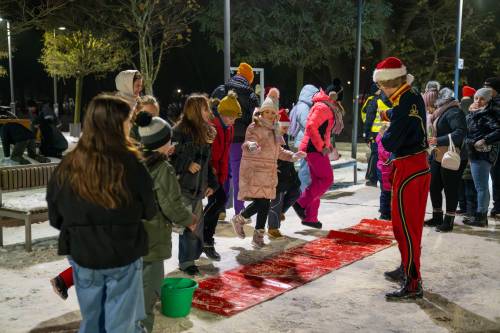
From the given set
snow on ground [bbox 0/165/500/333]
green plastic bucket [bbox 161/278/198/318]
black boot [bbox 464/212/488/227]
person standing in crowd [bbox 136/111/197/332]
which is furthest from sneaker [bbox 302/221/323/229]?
person standing in crowd [bbox 136/111/197/332]

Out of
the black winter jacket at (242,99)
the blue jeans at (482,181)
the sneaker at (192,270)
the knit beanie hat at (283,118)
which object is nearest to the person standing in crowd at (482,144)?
the blue jeans at (482,181)

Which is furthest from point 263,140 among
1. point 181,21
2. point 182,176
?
point 181,21

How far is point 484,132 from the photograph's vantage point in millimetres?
8047

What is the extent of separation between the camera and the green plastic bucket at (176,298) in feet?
14.9

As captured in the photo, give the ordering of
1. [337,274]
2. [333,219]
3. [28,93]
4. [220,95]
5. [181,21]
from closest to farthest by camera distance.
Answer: [337,274]
[220,95]
[333,219]
[181,21]
[28,93]

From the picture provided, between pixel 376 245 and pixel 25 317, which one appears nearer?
pixel 25 317

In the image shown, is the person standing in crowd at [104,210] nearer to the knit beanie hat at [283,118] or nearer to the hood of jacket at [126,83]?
the hood of jacket at [126,83]

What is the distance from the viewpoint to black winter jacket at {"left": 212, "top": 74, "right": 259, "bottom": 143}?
796cm

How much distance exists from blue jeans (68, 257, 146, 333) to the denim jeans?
2.31 m

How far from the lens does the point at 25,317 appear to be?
460cm

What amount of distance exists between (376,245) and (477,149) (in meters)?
2.26

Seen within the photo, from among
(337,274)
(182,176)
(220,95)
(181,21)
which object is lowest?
(337,274)

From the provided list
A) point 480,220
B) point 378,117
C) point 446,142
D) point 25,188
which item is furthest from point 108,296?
point 378,117

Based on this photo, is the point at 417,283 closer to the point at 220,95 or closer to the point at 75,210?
the point at 75,210
